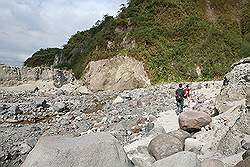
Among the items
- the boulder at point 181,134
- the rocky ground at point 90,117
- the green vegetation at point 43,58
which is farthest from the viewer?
the green vegetation at point 43,58

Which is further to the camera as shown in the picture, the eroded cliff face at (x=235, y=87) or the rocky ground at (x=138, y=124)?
the eroded cliff face at (x=235, y=87)

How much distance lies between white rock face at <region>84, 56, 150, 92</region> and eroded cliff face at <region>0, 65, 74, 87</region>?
6.89 m

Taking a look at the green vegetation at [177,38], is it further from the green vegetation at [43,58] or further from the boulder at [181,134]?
the boulder at [181,134]

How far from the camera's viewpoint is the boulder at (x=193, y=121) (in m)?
15.7

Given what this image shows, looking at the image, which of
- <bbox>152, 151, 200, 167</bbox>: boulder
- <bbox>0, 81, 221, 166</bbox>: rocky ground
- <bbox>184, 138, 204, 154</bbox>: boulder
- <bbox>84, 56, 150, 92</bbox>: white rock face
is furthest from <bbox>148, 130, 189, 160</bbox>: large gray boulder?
<bbox>84, 56, 150, 92</bbox>: white rock face

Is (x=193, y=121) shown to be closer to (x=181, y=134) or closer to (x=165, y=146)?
(x=181, y=134)

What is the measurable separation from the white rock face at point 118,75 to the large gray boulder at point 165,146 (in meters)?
26.7

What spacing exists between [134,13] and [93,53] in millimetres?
7094

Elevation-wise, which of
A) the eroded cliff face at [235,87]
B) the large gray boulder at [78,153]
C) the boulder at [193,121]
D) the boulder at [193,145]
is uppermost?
the eroded cliff face at [235,87]

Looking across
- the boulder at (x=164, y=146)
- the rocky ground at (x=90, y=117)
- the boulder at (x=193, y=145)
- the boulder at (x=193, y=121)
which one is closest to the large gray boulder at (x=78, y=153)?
the boulder at (x=164, y=146)

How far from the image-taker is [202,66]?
44844mm

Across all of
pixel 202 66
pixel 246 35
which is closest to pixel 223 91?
pixel 202 66

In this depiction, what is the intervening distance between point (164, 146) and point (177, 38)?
115 feet

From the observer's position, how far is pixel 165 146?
13391 mm
